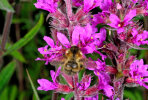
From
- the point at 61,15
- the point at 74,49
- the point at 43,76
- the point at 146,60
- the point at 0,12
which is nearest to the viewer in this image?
the point at 74,49

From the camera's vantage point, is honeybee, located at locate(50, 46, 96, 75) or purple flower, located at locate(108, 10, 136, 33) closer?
honeybee, located at locate(50, 46, 96, 75)

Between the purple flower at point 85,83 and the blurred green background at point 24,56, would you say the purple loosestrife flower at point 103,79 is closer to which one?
the purple flower at point 85,83

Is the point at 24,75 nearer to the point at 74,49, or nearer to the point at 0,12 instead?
the point at 0,12

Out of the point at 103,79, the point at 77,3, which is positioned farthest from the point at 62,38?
the point at 103,79

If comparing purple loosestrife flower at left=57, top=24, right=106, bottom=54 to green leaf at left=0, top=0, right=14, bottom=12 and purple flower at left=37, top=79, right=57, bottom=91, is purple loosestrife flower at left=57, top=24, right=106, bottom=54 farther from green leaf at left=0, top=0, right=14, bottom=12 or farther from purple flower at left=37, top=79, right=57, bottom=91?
green leaf at left=0, top=0, right=14, bottom=12

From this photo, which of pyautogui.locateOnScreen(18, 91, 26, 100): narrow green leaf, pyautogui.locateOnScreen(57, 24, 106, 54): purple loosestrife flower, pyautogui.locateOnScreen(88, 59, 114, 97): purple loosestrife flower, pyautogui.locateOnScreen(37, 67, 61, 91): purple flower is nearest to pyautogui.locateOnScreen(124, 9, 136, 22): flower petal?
pyautogui.locateOnScreen(57, 24, 106, 54): purple loosestrife flower

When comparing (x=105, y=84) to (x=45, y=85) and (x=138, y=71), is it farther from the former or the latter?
(x=45, y=85)

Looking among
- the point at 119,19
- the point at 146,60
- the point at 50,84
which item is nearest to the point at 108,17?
the point at 119,19
